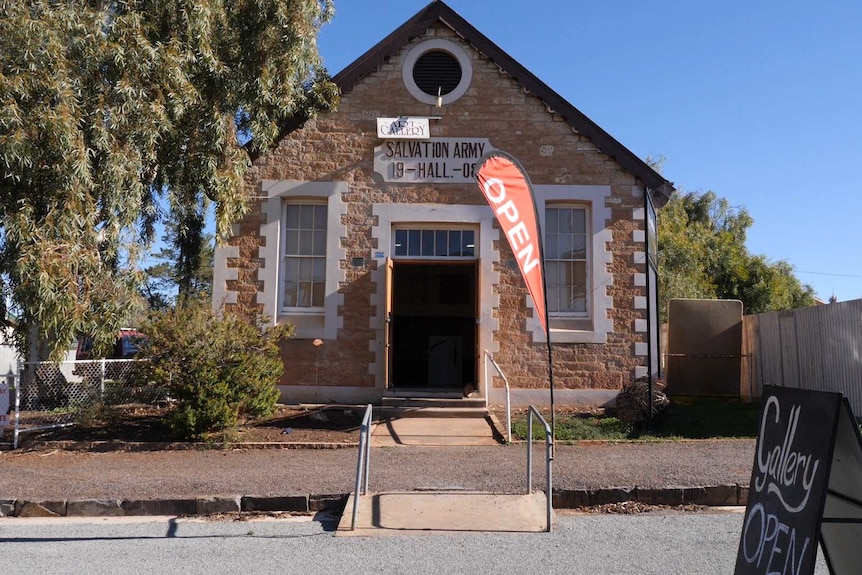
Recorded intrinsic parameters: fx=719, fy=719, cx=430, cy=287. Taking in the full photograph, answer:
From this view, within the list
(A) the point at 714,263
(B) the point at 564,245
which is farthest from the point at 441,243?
(A) the point at 714,263

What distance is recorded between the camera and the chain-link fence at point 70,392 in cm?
1024

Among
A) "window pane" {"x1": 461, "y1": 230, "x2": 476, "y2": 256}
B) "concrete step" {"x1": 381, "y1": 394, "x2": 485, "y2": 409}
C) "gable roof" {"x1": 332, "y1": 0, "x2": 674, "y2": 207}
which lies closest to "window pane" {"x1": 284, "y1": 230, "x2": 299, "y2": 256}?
"gable roof" {"x1": 332, "y1": 0, "x2": 674, "y2": 207}

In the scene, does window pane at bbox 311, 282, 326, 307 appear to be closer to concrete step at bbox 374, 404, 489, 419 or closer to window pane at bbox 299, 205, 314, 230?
window pane at bbox 299, 205, 314, 230

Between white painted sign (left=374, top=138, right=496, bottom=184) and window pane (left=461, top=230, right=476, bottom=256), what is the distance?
910 mm

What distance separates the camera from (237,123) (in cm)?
1341

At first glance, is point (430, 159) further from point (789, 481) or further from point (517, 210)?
point (789, 481)

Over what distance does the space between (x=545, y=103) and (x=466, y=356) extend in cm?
593

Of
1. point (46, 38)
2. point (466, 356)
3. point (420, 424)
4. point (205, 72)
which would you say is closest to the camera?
point (46, 38)

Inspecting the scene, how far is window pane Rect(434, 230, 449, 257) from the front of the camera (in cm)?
1288

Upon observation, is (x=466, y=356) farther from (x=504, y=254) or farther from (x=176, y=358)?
(x=176, y=358)

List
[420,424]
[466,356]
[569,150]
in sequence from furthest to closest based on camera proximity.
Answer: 1. [466,356]
2. [569,150]
3. [420,424]

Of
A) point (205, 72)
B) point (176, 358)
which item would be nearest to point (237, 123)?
point (205, 72)

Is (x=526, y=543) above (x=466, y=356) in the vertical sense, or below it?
below

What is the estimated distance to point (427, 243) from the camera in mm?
12867
